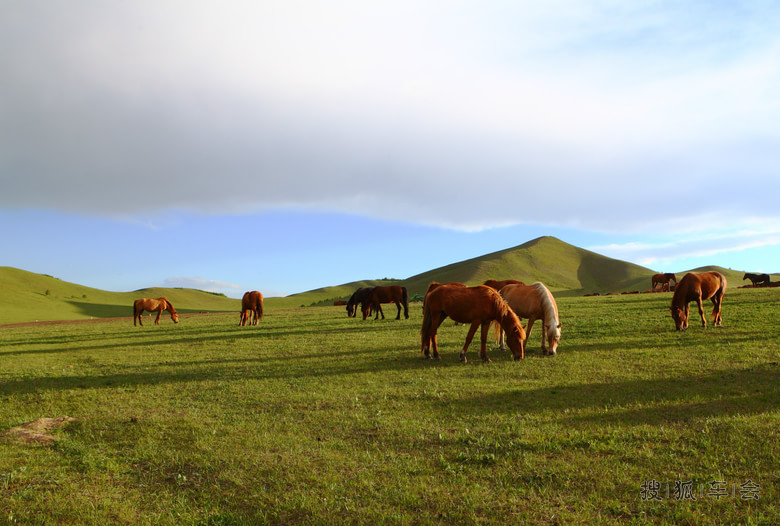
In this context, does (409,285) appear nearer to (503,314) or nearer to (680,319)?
(680,319)

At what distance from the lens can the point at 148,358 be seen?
17.1 meters

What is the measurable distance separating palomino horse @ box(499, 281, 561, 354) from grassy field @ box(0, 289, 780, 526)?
0.73m

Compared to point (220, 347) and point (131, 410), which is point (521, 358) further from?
point (220, 347)

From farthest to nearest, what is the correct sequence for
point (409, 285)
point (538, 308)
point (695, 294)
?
point (409, 285) < point (695, 294) < point (538, 308)

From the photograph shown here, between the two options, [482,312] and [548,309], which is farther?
[548,309]

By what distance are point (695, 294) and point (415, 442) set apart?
15.4 meters

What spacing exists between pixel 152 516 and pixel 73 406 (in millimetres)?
6925

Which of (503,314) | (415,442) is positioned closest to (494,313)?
(503,314)

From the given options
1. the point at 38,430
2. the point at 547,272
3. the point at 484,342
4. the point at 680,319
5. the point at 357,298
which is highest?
the point at 547,272

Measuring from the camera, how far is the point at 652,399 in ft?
27.6

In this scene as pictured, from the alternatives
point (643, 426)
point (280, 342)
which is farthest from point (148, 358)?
point (643, 426)

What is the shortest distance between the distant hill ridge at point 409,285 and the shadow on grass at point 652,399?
6475 centimetres

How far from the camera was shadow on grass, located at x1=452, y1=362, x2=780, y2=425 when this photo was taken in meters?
7.57

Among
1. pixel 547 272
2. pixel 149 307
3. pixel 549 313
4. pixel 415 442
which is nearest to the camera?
pixel 415 442
